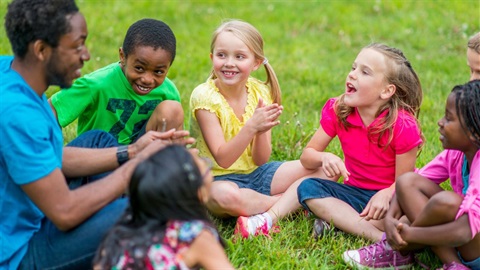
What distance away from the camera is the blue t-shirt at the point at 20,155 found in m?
2.89

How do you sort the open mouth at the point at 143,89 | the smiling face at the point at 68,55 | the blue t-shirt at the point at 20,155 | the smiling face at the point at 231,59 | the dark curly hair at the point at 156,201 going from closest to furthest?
the dark curly hair at the point at 156,201 < the blue t-shirt at the point at 20,155 < the smiling face at the point at 68,55 < the open mouth at the point at 143,89 < the smiling face at the point at 231,59

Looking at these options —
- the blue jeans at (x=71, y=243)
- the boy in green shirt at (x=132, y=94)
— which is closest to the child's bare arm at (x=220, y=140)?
the boy in green shirt at (x=132, y=94)

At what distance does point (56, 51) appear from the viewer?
305 cm

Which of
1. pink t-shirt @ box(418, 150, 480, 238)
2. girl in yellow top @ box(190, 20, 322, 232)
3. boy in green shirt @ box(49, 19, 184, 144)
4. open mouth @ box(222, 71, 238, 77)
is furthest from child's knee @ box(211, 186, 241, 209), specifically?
pink t-shirt @ box(418, 150, 480, 238)

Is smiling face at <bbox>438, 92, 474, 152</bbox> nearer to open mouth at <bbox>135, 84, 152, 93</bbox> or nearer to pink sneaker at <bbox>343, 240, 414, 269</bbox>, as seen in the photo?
pink sneaker at <bbox>343, 240, 414, 269</bbox>

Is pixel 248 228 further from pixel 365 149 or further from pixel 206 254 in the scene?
pixel 206 254

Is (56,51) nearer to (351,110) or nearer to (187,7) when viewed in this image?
(351,110)

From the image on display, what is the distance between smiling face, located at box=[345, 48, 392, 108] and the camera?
3990 mm

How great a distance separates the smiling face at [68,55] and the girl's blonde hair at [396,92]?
64.4 inches

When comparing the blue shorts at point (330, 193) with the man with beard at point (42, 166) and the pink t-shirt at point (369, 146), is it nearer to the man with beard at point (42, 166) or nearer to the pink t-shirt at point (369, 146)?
the pink t-shirt at point (369, 146)

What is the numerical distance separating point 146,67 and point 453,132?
1659 millimetres

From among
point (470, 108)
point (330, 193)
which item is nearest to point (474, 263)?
point (470, 108)

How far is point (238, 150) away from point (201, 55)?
10.6 ft

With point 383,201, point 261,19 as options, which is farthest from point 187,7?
point 383,201
